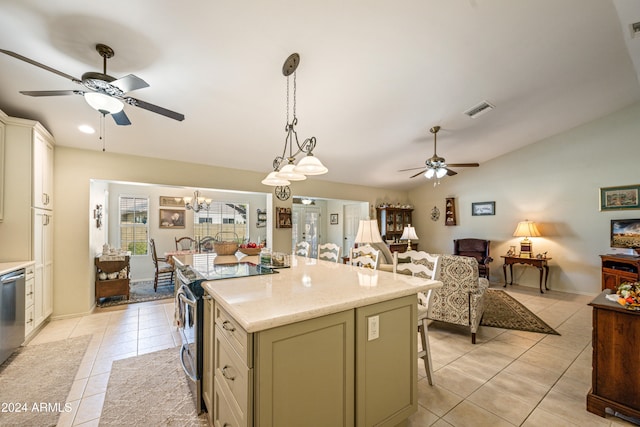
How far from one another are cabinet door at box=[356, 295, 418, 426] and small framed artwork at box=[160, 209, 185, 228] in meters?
6.67

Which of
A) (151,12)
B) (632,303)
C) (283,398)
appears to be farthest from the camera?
(151,12)

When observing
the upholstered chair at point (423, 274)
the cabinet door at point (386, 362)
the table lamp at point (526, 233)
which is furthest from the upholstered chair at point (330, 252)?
the table lamp at point (526, 233)

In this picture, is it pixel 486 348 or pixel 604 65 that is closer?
pixel 486 348

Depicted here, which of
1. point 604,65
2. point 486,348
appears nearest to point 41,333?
point 486,348

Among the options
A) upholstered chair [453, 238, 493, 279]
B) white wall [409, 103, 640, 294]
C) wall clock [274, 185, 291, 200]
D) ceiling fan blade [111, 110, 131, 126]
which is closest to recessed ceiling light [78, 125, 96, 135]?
ceiling fan blade [111, 110, 131, 126]

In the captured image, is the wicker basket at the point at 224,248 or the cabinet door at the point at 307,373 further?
the wicker basket at the point at 224,248

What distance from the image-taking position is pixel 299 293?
151 cm

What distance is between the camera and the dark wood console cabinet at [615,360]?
1.73 m

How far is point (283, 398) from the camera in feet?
3.86

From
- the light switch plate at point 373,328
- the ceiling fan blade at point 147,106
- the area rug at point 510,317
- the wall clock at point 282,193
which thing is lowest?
the area rug at point 510,317

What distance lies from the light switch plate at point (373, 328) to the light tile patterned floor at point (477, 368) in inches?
33.3

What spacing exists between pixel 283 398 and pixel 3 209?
12.5 feet

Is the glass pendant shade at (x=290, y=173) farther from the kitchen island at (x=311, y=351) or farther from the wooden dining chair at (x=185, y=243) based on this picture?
the wooden dining chair at (x=185, y=243)

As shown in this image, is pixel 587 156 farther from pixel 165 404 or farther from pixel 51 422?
pixel 51 422
